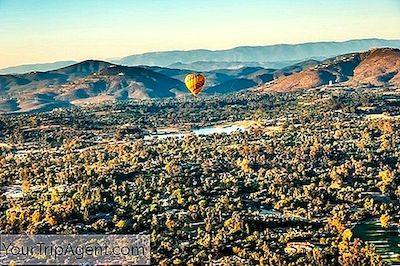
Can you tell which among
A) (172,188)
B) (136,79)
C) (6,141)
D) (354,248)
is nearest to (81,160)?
(172,188)

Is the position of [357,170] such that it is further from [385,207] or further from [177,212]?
[177,212]

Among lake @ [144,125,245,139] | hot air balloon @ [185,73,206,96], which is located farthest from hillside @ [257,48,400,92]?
hot air balloon @ [185,73,206,96]

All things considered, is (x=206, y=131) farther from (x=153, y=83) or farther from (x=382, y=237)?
(x=153, y=83)

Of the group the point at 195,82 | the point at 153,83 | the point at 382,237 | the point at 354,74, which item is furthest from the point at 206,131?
the point at 153,83

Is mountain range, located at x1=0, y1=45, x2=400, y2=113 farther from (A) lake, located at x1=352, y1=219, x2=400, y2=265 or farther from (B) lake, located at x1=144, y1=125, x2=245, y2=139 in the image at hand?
(A) lake, located at x1=352, y1=219, x2=400, y2=265

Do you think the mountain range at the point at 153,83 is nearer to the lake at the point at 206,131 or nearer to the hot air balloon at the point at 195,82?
the lake at the point at 206,131

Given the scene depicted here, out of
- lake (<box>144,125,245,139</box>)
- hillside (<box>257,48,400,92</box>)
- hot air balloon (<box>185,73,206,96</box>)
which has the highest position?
hot air balloon (<box>185,73,206,96</box>)

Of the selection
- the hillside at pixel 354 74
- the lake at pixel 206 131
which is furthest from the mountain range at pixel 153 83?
the lake at pixel 206 131

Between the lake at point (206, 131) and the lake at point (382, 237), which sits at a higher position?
the lake at point (382, 237)
